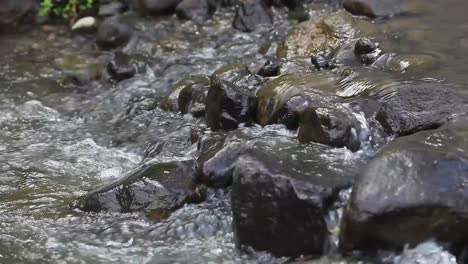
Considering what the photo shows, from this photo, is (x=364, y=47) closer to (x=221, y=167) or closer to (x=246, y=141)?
(x=246, y=141)

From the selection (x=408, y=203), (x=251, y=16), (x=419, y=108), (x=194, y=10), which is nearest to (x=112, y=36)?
(x=194, y=10)

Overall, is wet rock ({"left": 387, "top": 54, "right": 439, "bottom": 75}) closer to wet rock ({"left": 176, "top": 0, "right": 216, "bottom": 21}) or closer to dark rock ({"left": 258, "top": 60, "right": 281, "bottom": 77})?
dark rock ({"left": 258, "top": 60, "right": 281, "bottom": 77})

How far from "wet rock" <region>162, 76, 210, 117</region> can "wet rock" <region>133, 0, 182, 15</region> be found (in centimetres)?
298

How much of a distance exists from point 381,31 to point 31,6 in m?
5.70

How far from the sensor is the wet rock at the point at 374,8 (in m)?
7.17

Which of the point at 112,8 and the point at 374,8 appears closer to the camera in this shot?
the point at 374,8

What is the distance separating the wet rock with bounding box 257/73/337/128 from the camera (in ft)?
16.0

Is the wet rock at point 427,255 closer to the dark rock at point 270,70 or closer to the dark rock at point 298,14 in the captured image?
the dark rock at point 270,70

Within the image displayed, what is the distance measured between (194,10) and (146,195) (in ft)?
17.2

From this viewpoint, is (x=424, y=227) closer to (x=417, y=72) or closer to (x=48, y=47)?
(x=417, y=72)

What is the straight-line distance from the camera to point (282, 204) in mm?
3477

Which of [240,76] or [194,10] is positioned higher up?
[240,76]

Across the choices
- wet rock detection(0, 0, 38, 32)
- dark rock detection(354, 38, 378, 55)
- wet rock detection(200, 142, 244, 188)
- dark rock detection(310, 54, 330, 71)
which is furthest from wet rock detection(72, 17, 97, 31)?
wet rock detection(200, 142, 244, 188)

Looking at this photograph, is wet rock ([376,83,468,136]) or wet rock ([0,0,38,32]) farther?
wet rock ([0,0,38,32])
